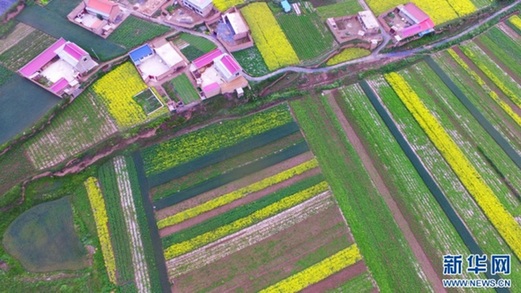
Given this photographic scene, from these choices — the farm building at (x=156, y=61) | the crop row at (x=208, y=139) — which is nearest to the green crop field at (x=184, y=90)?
the farm building at (x=156, y=61)

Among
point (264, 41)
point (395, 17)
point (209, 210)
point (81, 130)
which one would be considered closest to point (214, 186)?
point (209, 210)

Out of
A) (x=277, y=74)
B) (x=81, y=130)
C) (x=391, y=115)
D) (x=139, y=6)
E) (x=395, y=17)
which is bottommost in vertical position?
(x=391, y=115)

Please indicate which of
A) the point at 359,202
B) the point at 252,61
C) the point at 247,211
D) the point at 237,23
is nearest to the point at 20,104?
the point at 252,61

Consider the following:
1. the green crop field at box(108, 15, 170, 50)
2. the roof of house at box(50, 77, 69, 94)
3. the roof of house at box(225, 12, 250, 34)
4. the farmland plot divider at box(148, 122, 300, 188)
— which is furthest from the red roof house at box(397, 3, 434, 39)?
the roof of house at box(50, 77, 69, 94)

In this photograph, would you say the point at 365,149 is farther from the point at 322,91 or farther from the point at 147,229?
the point at 147,229

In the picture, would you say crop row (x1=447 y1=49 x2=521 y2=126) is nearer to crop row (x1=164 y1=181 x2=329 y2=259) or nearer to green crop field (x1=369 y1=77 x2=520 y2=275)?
green crop field (x1=369 y1=77 x2=520 y2=275)

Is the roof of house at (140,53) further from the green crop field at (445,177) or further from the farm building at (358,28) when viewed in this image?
the green crop field at (445,177)
